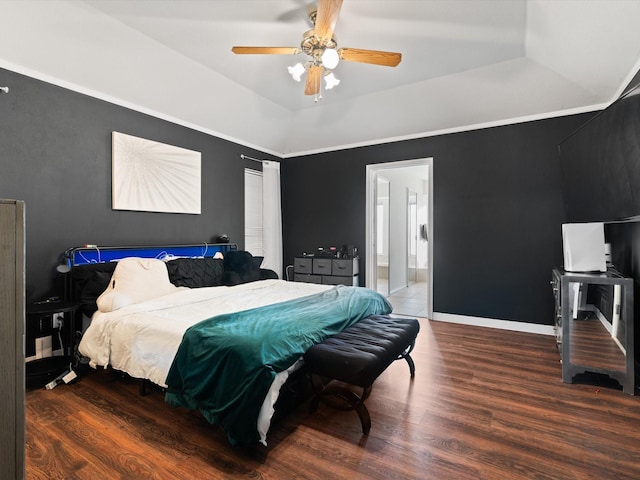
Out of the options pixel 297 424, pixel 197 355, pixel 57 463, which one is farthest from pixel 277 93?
pixel 57 463

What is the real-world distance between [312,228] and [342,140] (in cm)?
162

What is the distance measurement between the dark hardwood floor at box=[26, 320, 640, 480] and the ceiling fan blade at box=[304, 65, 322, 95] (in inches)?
109

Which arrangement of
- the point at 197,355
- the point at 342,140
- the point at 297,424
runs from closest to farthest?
the point at 197,355 → the point at 297,424 → the point at 342,140

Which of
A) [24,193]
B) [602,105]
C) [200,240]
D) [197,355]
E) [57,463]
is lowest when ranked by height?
[57,463]

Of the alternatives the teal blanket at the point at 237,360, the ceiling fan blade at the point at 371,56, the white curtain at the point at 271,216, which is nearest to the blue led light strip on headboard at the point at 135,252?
the white curtain at the point at 271,216

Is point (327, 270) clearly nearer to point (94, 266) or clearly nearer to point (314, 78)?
point (314, 78)

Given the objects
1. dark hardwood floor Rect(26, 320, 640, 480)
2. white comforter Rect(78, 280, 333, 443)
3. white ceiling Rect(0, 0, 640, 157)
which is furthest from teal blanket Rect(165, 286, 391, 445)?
white ceiling Rect(0, 0, 640, 157)

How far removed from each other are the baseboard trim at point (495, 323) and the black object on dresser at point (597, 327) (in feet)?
3.62

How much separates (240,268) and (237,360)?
2293 millimetres

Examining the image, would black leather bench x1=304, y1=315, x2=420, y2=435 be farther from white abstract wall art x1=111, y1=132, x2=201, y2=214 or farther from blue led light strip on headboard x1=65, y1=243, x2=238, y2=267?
white abstract wall art x1=111, y1=132, x2=201, y2=214

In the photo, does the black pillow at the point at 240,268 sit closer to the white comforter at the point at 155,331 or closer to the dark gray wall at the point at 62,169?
the white comforter at the point at 155,331

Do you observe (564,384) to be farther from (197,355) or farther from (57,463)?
(57,463)

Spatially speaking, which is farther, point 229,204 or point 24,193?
point 229,204

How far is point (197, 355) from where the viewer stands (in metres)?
1.99
